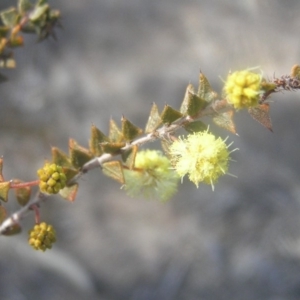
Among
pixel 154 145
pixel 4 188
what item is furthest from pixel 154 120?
pixel 154 145

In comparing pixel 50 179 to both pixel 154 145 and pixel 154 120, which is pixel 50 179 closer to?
pixel 154 120

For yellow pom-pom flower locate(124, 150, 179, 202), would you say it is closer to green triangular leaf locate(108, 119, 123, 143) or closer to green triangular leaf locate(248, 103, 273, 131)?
green triangular leaf locate(108, 119, 123, 143)

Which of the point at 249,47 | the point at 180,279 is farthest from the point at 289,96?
the point at 180,279

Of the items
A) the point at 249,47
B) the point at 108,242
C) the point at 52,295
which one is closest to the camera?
the point at 52,295

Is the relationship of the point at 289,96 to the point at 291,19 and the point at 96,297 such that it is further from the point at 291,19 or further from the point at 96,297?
the point at 96,297

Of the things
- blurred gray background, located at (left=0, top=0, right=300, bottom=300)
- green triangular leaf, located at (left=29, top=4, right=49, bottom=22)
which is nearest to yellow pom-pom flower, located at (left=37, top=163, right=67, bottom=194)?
green triangular leaf, located at (left=29, top=4, right=49, bottom=22)
